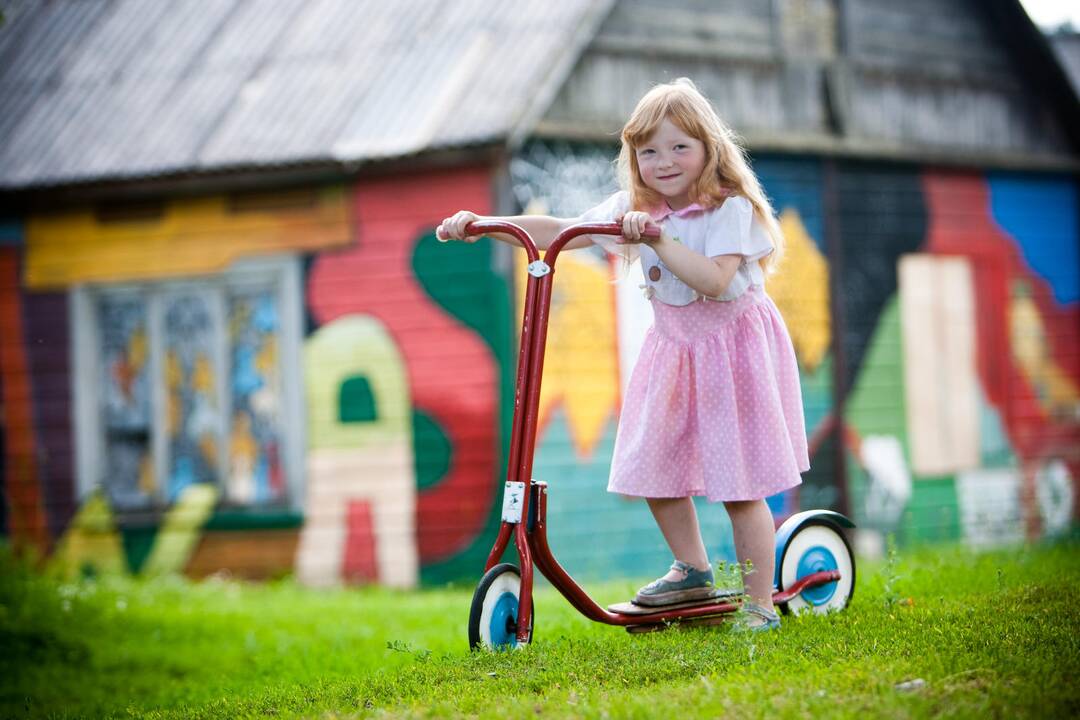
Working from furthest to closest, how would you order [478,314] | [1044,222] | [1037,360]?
[1044,222], [1037,360], [478,314]

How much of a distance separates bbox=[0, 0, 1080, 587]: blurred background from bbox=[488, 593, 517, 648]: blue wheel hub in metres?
5.04

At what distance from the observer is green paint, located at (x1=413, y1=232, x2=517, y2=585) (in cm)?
961

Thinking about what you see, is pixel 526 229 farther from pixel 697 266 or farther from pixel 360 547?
pixel 360 547

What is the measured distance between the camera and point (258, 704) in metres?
4.42

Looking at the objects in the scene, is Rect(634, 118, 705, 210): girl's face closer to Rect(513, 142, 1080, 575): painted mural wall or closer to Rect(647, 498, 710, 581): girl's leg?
Rect(647, 498, 710, 581): girl's leg

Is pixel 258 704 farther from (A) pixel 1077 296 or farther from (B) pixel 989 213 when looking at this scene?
(A) pixel 1077 296

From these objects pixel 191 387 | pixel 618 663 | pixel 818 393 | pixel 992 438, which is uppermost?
pixel 191 387

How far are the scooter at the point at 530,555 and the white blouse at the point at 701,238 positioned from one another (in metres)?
0.29

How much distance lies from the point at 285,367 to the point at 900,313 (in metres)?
5.18

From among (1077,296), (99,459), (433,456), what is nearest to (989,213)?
(1077,296)

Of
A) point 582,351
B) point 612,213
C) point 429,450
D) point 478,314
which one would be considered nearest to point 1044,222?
point 582,351

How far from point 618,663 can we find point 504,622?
1.36 feet

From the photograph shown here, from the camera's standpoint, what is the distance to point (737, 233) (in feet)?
15.1

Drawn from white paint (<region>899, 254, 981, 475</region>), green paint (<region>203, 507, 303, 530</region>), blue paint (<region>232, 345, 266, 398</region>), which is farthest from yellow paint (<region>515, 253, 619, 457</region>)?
white paint (<region>899, 254, 981, 475</region>)
